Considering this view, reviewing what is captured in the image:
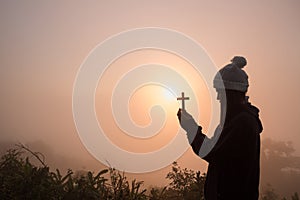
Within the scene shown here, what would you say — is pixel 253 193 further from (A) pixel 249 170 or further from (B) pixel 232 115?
(B) pixel 232 115

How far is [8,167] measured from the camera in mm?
5289

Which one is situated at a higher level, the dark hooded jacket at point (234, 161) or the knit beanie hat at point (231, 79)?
the knit beanie hat at point (231, 79)

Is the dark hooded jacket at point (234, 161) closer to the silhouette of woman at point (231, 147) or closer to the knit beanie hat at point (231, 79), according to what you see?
the silhouette of woman at point (231, 147)

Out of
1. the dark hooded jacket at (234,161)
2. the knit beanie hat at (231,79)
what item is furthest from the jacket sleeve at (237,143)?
the knit beanie hat at (231,79)

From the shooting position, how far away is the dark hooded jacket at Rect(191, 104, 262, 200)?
3.87 meters

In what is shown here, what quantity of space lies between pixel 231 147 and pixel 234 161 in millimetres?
155

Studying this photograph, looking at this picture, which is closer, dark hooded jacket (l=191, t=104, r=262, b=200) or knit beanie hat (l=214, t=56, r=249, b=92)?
dark hooded jacket (l=191, t=104, r=262, b=200)

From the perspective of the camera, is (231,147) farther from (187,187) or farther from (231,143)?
(187,187)

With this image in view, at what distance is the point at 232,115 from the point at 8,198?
116 inches

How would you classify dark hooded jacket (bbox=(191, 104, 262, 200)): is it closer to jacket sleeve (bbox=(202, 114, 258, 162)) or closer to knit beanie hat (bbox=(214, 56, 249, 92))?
jacket sleeve (bbox=(202, 114, 258, 162))

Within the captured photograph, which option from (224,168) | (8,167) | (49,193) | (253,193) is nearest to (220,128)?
(224,168)

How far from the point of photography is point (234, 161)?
3883 mm

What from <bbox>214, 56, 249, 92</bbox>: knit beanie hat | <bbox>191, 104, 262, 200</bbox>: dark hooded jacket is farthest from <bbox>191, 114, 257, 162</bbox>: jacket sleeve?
<bbox>214, 56, 249, 92</bbox>: knit beanie hat

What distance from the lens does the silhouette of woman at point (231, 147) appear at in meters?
3.88
